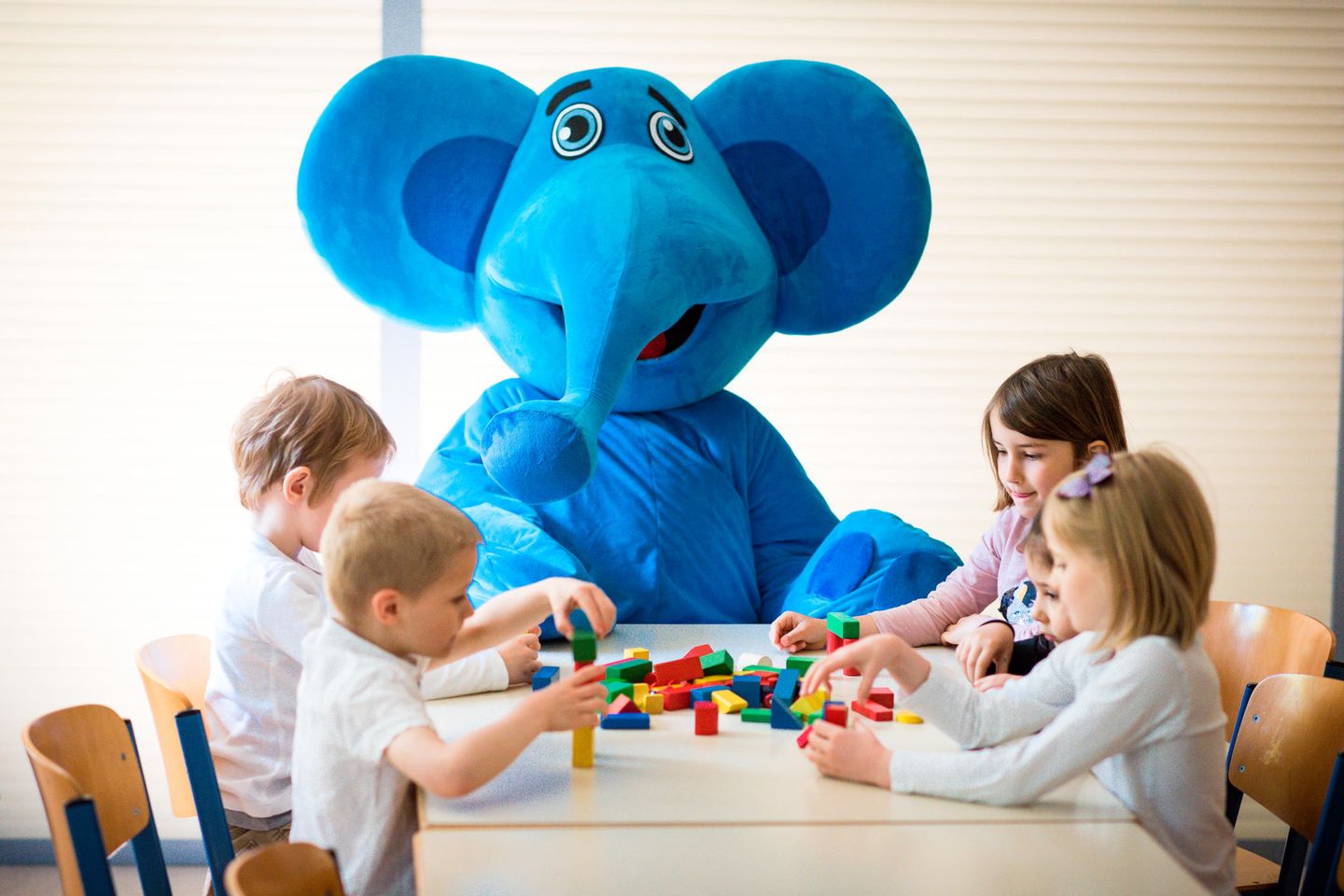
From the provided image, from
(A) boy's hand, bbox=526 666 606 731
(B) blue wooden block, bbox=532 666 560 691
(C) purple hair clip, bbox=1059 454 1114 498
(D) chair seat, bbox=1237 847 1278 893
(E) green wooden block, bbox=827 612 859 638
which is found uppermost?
(C) purple hair clip, bbox=1059 454 1114 498

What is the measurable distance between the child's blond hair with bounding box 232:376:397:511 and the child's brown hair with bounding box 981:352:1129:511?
3.34 feet

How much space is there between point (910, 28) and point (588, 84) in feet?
4.02

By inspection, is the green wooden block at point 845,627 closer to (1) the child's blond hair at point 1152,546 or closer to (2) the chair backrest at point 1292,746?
(1) the child's blond hair at point 1152,546

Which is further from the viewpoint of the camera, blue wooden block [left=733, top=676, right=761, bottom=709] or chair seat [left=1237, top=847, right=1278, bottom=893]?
chair seat [left=1237, top=847, right=1278, bottom=893]

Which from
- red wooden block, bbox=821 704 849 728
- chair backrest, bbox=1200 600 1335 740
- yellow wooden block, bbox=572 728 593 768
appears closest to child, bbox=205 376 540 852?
yellow wooden block, bbox=572 728 593 768

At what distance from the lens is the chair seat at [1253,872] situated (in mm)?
1835

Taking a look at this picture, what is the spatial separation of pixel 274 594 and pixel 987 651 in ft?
3.24

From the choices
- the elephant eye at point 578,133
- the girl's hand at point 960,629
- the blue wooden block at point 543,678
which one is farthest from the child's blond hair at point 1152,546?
the elephant eye at point 578,133

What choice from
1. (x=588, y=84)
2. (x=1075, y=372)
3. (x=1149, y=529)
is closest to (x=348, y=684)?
(x=1149, y=529)

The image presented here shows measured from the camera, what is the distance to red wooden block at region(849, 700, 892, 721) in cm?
139

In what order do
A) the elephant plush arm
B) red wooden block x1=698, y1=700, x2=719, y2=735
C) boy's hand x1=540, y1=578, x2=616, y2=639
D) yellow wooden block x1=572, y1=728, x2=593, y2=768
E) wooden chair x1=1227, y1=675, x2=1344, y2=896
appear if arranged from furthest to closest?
the elephant plush arm < wooden chair x1=1227, y1=675, x2=1344, y2=896 < boy's hand x1=540, y1=578, x2=616, y2=639 < red wooden block x1=698, y1=700, x2=719, y2=735 < yellow wooden block x1=572, y1=728, x2=593, y2=768

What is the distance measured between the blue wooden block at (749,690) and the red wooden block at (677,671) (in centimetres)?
10

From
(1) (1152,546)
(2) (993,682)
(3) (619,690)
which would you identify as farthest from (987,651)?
(3) (619,690)

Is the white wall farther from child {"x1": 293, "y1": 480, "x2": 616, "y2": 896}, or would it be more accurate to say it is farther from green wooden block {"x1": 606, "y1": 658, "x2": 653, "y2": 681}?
child {"x1": 293, "y1": 480, "x2": 616, "y2": 896}
